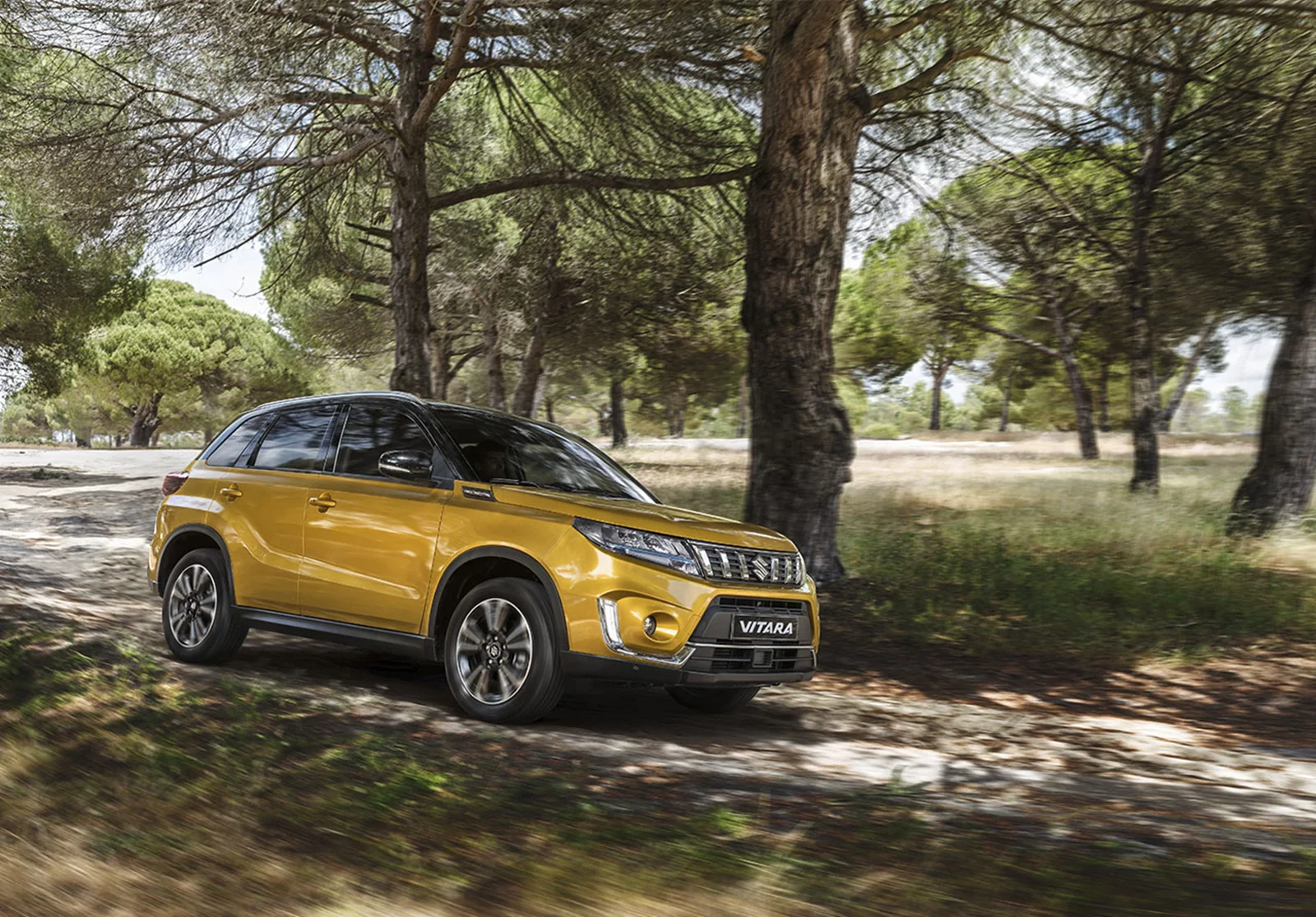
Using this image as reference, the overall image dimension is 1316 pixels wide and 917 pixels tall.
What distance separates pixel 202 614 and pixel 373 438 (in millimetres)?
1758

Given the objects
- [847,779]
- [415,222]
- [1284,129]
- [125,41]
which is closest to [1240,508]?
[1284,129]

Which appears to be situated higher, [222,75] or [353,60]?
[353,60]

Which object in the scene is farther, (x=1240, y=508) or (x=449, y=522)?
(x=1240, y=508)

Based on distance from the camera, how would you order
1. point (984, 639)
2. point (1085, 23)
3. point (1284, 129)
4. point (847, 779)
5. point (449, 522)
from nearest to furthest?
point (847, 779) < point (449, 522) < point (984, 639) < point (1085, 23) < point (1284, 129)

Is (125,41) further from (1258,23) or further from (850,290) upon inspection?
(850,290)

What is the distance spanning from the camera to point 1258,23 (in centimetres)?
1258

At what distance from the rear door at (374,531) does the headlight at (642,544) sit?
40.1 inches

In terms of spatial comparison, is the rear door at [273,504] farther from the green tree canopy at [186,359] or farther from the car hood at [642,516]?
the green tree canopy at [186,359]

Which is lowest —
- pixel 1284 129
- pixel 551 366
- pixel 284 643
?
pixel 284 643

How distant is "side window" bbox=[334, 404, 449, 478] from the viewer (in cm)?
673

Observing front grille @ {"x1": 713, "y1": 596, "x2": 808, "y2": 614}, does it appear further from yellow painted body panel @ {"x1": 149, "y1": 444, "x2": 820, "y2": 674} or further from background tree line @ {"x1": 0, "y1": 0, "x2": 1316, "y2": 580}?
background tree line @ {"x1": 0, "y1": 0, "x2": 1316, "y2": 580}

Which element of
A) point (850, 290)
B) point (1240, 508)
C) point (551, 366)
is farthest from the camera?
point (850, 290)

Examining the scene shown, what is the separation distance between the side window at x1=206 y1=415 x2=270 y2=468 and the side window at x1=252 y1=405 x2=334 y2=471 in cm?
16

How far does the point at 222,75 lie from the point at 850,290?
126 ft
